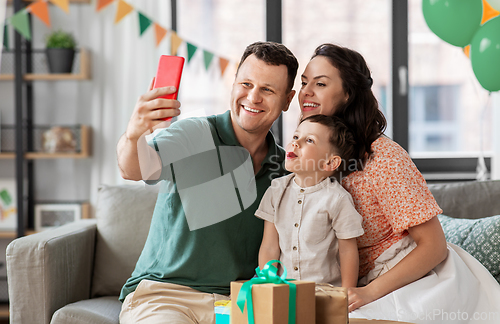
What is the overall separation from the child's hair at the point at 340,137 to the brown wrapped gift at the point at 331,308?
21.4 inches

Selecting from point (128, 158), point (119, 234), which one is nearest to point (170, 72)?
point (128, 158)

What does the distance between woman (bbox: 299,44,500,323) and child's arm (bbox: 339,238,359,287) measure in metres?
0.04

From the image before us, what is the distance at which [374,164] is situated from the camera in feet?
4.21

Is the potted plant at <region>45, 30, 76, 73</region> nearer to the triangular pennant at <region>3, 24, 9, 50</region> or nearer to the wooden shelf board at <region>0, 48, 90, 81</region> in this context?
the wooden shelf board at <region>0, 48, 90, 81</region>

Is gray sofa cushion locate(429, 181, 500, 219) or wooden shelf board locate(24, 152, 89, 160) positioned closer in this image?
gray sofa cushion locate(429, 181, 500, 219)

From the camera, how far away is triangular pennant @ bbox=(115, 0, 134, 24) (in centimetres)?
278

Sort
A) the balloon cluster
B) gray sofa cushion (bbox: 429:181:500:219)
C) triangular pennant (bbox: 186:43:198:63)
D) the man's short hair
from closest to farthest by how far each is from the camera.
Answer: the man's short hair → gray sofa cushion (bbox: 429:181:500:219) → the balloon cluster → triangular pennant (bbox: 186:43:198:63)

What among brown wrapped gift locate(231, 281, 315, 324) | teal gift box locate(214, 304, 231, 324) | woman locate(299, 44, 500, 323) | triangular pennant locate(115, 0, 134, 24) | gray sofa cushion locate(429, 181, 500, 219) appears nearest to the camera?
brown wrapped gift locate(231, 281, 315, 324)

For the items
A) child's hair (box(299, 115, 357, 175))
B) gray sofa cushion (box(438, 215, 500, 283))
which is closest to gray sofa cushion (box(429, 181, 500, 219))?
gray sofa cushion (box(438, 215, 500, 283))

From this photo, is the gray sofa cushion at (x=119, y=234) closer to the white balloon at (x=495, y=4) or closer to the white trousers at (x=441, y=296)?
the white trousers at (x=441, y=296)

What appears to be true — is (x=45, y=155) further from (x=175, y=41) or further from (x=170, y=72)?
(x=170, y=72)

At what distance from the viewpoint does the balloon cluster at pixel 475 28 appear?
7.14 ft

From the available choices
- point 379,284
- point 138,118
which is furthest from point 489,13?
point 138,118

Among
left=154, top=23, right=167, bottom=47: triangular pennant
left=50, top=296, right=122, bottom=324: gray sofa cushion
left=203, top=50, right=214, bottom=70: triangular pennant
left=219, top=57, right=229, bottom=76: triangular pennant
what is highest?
left=154, top=23, right=167, bottom=47: triangular pennant
